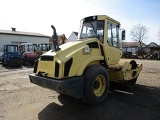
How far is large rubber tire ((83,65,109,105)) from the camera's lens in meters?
5.36

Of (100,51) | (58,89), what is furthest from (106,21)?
(58,89)

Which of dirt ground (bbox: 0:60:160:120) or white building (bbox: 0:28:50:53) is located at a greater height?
white building (bbox: 0:28:50:53)

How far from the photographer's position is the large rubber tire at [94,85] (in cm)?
536

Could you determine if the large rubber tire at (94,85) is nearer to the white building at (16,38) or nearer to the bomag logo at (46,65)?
the bomag logo at (46,65)

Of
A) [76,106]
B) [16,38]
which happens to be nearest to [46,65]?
[76,106]

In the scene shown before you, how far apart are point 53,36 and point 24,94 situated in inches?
116

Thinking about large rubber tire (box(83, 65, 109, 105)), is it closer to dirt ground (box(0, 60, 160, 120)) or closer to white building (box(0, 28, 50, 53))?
dirt ground (box(0, 60, 160, 120))

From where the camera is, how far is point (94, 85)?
572 centimetres

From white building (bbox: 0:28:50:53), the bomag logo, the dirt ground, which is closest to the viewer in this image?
the dirt ground

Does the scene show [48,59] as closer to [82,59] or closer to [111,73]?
[82,59]

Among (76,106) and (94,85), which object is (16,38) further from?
(94,85)

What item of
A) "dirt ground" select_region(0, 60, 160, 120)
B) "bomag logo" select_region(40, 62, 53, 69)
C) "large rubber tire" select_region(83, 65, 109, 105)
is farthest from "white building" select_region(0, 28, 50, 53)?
"large rubber tire" select_region(83, 65, 109, 105)

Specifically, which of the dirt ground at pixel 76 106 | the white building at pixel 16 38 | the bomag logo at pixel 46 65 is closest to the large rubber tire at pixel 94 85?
the dirt ground at pixel 76 106

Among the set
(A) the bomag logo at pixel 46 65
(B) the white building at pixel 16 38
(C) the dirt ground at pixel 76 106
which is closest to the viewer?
(C) the dirt ground at pixel 76 106
